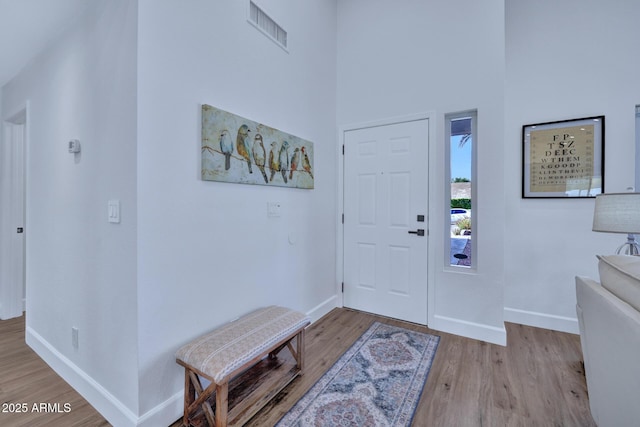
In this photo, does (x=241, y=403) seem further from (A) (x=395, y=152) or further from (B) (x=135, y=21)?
(A) (x=395, y=152)

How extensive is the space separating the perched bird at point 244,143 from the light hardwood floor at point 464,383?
159 cm

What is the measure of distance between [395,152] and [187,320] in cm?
235

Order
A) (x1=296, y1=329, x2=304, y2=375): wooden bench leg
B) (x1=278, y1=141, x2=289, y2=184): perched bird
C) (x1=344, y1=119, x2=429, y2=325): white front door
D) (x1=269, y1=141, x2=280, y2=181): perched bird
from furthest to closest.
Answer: (x1=344, y1=119, x2=429, y2=325): white front door, (x1=278, y1=141, x2=289, y2=184): perched bird, (x1=269, y1=141, x2=280, y2=181): perched bird, (x1=296, y1=329, x2=304, y2=375): wooden bench leg

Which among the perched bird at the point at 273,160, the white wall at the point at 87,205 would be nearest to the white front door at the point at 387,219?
the perched bird at the point at 273,160

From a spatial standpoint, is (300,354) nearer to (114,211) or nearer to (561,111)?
(114,211)

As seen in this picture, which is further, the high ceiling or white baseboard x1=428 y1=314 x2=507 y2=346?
white baseboard x1=428 y1=314 x2=507 y2=346

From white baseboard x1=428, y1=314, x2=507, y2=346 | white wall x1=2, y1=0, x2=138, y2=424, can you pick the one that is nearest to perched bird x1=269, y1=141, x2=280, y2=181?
white wall x1=2, y1=0, x2=138, y2=424

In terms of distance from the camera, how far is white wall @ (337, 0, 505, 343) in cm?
242

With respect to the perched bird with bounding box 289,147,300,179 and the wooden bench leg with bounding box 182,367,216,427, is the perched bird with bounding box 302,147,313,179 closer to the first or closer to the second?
the perched bird with bounding box 289,147,300,179

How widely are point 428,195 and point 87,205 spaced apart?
8.76 ft

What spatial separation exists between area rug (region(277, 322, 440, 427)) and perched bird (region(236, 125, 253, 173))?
61.9 inches

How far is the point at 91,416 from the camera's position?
5.14 feet

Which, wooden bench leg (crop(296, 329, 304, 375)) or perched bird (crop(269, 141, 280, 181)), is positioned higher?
perched bird (crop(269, 141, 280, 181))

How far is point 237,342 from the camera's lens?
1.54m
